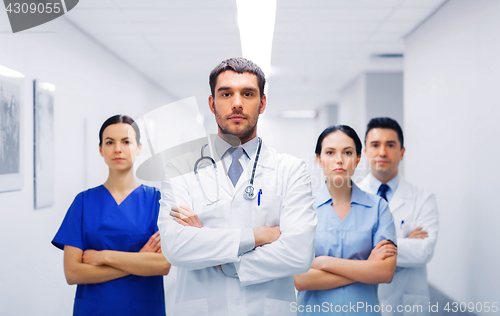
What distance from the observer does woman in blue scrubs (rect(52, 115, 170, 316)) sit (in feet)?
4.77

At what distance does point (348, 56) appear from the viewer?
12.9 ft

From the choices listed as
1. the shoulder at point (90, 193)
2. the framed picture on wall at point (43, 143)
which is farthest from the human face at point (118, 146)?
the framed picture on wall at point (43, 143)

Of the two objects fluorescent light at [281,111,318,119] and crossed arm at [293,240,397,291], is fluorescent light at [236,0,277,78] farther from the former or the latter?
fluorescent light at [281,111,318,119]

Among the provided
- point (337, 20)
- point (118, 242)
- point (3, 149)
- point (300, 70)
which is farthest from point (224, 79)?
point (300, 70)

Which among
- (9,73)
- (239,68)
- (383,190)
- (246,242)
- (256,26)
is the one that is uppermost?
(256,26)

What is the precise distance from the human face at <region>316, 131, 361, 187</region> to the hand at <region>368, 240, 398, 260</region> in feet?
0.95

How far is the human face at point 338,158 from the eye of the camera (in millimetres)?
1543

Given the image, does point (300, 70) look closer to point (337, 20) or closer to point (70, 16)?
point (337, 20)

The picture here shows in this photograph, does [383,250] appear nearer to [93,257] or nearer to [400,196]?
[400,196]

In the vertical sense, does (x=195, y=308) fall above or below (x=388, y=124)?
below

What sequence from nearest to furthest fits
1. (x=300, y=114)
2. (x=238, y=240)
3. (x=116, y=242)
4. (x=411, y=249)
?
(x=238, y=240) < (x=116, y=242) < (x=411, y=249) < (x=300, y=114)

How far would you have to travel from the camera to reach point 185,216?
1.26m

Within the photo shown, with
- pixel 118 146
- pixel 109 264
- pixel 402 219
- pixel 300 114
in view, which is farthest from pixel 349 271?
pixel 300 114

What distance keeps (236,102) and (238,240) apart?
46 cm
